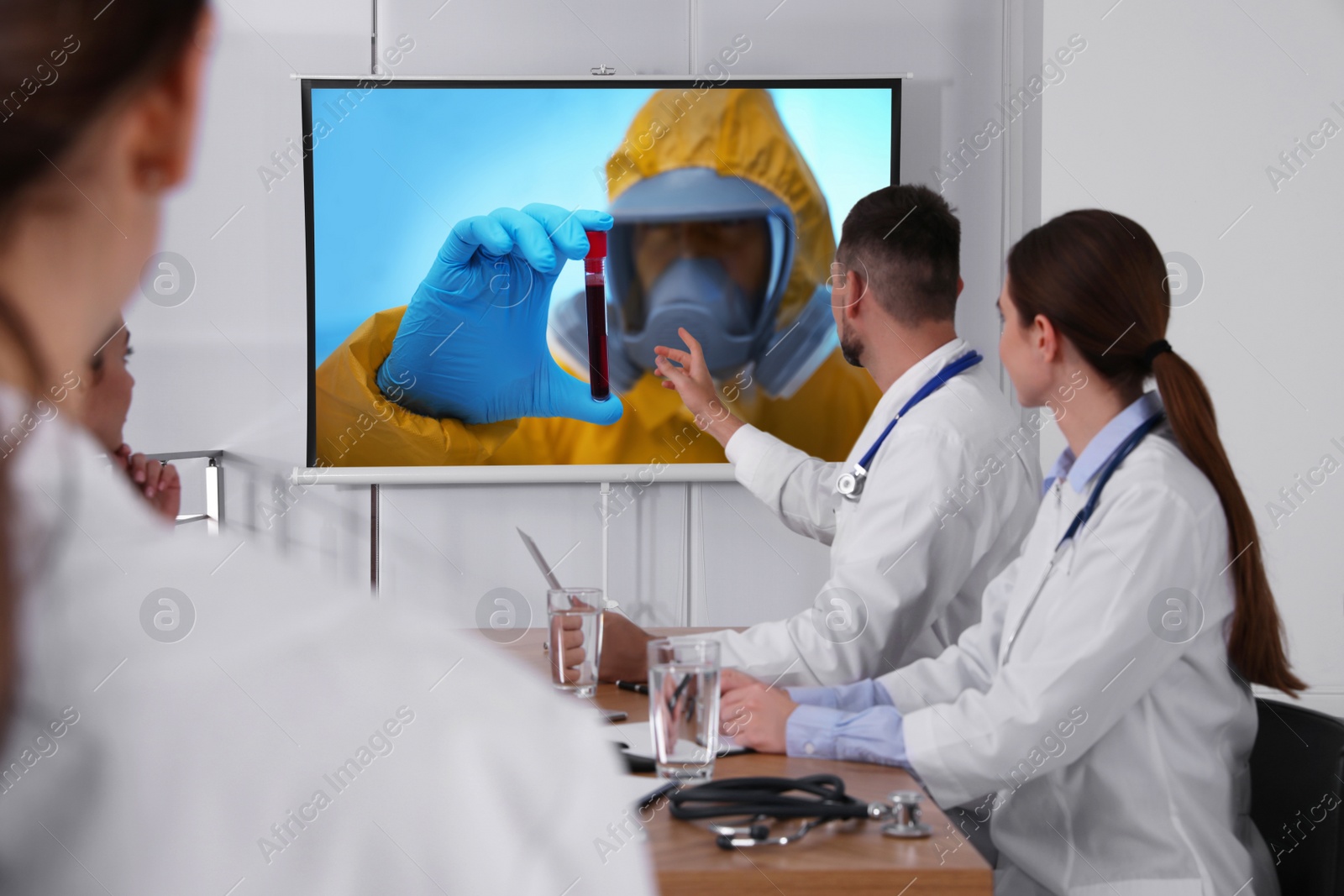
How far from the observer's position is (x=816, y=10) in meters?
3.19

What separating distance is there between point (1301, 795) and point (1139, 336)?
55 centimetres

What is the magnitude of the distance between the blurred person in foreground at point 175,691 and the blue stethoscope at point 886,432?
1557 millimetres

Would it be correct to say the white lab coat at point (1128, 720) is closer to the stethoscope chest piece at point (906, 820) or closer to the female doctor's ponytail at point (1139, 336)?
the female doctor's ponytail at point (1139, 336)

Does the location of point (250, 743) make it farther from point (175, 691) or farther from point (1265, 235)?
point (1265, 235)

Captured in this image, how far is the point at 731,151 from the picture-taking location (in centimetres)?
314

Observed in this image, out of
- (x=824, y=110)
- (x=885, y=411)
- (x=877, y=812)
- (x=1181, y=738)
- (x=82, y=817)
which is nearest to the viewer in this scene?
(x=82, y=817)

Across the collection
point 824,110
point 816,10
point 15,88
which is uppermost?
point 816,10

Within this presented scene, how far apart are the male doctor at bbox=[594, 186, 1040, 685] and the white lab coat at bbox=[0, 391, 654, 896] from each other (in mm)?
1206

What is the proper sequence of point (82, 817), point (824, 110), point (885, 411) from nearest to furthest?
point (82, 817), point (885, 411), point (824, 110)

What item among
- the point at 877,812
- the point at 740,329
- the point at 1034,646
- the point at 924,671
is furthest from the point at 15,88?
the point at 740,329

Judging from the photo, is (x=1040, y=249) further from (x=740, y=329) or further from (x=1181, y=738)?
(x=740, y=329)

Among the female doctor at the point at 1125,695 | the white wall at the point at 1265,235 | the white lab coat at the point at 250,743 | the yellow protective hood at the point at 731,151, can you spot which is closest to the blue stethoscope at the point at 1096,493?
the female doctor at the point at 1125,695

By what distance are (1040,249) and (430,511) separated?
2222 mm

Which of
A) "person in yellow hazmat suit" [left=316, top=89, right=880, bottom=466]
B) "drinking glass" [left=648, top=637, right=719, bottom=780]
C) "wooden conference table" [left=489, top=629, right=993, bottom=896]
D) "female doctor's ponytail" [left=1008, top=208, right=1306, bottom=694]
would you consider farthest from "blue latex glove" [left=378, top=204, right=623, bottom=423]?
"wooden conference table" [left=489, top=629, right=993, bottom=896]
